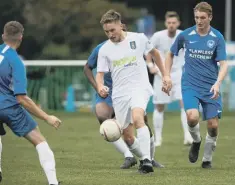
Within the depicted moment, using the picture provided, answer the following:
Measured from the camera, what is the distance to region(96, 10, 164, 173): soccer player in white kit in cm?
1230

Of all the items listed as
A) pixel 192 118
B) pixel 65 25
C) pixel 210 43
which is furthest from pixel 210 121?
pixel 65 25

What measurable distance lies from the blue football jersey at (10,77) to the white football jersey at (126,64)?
210 cm

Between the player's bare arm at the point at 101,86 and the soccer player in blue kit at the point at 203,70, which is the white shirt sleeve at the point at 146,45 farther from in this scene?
the player's bare arm at the point at 101,86

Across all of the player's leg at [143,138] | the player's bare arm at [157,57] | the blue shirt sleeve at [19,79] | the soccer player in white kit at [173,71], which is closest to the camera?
the blue shirt sleeve at [19,79]

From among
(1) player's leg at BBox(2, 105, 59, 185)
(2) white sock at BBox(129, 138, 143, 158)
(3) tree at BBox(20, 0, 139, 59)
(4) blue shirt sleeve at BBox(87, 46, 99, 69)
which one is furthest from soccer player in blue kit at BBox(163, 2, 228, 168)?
(3) tree at BBox(20, 0, 139, 59)

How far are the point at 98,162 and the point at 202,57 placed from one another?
92.3 inches

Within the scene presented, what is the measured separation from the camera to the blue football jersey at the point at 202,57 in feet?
42.9

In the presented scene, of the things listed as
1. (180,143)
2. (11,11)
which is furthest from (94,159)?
(11,11)

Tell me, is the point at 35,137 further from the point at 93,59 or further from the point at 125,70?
the point at 93,59

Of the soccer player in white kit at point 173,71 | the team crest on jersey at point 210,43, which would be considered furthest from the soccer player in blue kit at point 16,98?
the soccer player in white kit at point 173,71

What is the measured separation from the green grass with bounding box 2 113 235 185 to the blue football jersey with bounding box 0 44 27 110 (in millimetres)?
1267

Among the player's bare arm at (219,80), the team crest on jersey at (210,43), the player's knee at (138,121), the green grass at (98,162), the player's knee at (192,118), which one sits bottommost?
the green grass at (98,162)

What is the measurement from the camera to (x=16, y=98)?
10.6 meters

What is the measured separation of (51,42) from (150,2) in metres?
10.4
